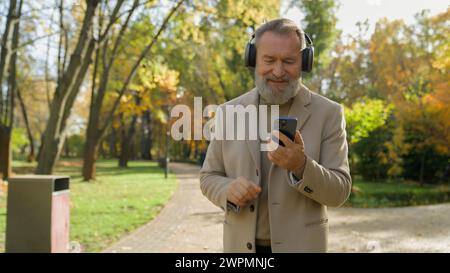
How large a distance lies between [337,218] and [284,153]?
1012 centimetres

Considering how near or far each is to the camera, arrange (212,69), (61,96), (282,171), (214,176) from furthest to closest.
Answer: (212,69)
(61,96)
(214,176)
(282,171)

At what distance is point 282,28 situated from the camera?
218 cm

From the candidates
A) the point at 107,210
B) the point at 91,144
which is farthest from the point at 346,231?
the point at 91,144

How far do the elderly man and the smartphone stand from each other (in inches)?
8.8

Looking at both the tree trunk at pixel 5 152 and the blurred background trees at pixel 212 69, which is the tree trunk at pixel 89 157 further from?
the tree trunk at pixel 5 152

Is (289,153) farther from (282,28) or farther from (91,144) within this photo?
(91,144)

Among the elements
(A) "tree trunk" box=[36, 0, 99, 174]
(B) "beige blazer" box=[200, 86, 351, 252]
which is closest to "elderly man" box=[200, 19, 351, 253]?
(B) "beige blazer" box=[200, 86, 351, 252]

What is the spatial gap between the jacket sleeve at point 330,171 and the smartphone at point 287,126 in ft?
0.50

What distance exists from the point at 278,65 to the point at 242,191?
2.09 ft

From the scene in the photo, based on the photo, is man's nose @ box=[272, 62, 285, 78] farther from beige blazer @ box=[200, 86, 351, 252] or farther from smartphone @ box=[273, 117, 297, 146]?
smartphone @ box=[273, 117, 297, 146]

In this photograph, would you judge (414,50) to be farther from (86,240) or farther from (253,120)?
(253,120)

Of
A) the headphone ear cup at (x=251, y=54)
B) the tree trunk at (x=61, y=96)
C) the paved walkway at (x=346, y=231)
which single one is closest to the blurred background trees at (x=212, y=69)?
the tree trunk at (x=61, y=96)

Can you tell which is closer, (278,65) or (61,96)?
(278,65)

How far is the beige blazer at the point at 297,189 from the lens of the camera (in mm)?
2129
